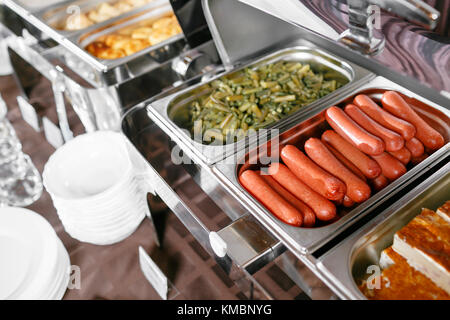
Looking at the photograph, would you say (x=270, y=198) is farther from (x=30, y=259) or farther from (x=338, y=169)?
(x=30, y=259)

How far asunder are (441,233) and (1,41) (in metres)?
2.84

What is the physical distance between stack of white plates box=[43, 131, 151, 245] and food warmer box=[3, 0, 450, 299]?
121mm

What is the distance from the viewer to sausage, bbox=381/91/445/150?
1346 mm

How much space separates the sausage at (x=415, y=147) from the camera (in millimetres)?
1344

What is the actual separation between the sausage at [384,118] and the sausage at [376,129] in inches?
1.3

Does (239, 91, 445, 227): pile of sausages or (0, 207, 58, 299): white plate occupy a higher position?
(239, 91, 445, 227): pile of sausages

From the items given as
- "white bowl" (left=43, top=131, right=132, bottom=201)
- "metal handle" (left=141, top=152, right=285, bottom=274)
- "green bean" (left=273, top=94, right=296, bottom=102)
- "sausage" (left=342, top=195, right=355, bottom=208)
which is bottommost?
"white bowl" (left=43, top=131, right=132, bottom=201)

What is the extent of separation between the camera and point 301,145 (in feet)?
5.03

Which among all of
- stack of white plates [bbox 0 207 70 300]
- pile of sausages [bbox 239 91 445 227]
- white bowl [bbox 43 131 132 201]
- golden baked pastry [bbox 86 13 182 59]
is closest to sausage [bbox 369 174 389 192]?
pile of sausages [bbox 239 91 445 227]

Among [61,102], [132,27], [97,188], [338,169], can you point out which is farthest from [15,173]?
[338,169]

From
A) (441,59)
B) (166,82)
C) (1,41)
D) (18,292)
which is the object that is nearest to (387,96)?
(441,59)

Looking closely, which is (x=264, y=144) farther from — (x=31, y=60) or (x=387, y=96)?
(x=31, y=60)

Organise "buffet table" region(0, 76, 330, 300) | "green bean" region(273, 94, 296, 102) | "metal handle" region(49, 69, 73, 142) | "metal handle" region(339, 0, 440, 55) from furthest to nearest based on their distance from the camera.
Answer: "metal handle" region(49, 69, 73, 142)
"green bean" region(273, 94, 296, 102)
"buffet table" region(0, 76, 330, 300)
"metal handle" region(339, 0, 440, 55)

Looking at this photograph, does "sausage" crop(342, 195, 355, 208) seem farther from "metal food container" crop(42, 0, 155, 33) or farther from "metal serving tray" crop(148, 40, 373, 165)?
"metal food container" crop(42, 0, 155, 33)
